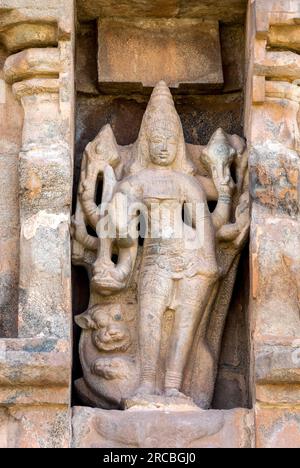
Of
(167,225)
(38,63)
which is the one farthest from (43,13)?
(167,225)

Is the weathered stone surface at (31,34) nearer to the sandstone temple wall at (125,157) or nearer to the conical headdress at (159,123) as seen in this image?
the sandstone temple wall at (125,157)

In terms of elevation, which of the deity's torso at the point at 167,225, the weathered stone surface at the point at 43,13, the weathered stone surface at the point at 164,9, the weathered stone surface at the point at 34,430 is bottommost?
the weathered stone surface at the point at 34,430

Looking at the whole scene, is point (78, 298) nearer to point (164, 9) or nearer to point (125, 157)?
point (125, 157)

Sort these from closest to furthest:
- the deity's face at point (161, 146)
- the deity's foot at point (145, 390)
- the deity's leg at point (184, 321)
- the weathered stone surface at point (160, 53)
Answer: the deity's foot at point (145, 390), the deity's leg at point (184, 321), the deity's face at point (161, 146), the weathered stone surface at point (160, 53)

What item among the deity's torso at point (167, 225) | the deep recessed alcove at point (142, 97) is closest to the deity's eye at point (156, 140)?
the deity's torso at point (167, 225)

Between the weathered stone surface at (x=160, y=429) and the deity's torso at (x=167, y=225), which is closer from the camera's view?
the weathered stone surface at (x=160, y=429)

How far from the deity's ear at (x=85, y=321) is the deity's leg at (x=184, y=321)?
0.43m

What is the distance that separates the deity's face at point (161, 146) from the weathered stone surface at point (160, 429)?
1.42 m

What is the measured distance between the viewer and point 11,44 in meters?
10.8

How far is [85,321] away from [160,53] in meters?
1.59

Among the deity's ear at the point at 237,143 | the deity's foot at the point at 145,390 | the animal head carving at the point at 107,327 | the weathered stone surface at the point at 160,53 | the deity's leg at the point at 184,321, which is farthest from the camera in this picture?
the weathered stone surface at the point at 160,53

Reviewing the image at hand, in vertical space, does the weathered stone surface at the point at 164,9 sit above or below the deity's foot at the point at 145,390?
above

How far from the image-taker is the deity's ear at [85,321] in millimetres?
10531
